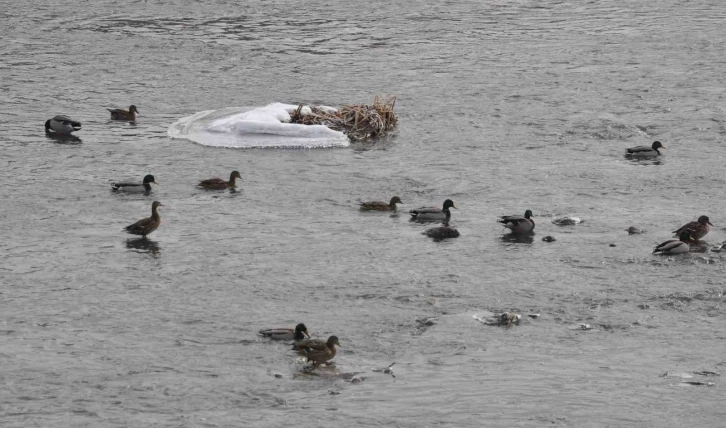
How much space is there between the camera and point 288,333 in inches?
554

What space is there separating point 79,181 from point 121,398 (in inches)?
350

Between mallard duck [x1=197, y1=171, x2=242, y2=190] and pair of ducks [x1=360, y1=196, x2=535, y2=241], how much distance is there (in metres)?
2.57

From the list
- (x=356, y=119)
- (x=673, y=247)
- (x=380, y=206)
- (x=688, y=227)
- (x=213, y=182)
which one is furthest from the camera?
(x=356, y=119)

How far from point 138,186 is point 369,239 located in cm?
455

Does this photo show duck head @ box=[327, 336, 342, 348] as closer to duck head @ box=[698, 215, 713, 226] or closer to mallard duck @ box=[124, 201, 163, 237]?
mallard duck @ box=[124, 201, 163, 237]

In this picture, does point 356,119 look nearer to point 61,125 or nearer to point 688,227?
point 61,125

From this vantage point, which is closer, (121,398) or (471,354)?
(121,398)

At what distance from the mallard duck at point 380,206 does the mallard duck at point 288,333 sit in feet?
17.7

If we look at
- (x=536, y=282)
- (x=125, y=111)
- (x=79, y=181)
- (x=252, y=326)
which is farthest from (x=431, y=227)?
(x=125, y=111)

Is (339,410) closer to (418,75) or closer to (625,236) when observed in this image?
(625,236)

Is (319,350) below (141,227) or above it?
below

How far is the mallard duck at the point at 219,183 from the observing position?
20.3 meters

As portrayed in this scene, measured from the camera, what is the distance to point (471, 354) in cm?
1398

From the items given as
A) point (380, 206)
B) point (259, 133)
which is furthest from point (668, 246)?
point (259, 133)
